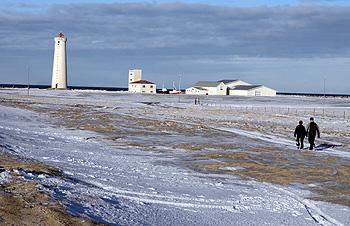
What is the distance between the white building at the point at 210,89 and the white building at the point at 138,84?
9.89 meters

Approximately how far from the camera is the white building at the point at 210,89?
125062mm

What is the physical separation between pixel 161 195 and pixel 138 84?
115 m

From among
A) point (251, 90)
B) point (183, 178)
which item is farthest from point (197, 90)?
point (183, 178)

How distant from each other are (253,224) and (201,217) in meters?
0.93

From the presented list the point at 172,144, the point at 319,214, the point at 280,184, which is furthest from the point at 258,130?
the point at 319,214

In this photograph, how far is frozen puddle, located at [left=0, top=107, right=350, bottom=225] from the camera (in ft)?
31.0

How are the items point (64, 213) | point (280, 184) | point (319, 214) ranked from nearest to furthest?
point (64, 213) < point (319, 214) < point (280, 184)

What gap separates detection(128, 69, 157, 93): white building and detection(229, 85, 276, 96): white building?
1867 cm

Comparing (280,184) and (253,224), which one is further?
(280,184)

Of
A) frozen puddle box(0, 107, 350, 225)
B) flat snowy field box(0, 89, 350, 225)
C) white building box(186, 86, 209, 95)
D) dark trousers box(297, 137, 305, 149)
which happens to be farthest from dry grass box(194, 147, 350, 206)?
white building box(186, 86, 209, 95)

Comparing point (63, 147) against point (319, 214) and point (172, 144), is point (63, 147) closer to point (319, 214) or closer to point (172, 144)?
point (172, 144)

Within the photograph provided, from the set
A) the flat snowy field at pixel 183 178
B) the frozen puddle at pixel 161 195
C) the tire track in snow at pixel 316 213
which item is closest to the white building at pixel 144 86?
the flat snowy field at pixel 183 178

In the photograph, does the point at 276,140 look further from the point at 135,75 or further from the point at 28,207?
the point at 135,75

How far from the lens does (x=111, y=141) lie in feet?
73.0
